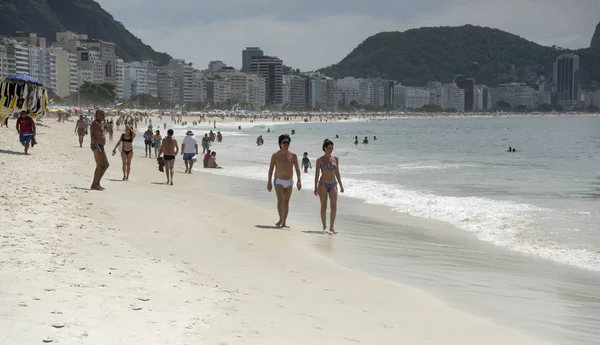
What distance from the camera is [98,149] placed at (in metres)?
11.7

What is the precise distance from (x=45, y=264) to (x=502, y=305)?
388 cm

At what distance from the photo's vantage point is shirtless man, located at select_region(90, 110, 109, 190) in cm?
1146

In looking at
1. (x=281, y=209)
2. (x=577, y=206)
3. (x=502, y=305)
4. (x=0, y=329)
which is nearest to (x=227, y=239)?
(x=281, y=209)

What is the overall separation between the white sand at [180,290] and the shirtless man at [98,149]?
2229mm

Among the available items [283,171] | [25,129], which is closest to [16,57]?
[25,129]

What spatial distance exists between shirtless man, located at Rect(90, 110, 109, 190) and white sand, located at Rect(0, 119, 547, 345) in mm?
2229

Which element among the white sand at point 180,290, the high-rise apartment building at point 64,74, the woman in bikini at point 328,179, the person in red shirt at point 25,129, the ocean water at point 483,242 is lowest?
the ocean water at point 483,242

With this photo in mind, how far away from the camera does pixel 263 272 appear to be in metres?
6.49

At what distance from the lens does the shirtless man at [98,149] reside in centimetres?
1146

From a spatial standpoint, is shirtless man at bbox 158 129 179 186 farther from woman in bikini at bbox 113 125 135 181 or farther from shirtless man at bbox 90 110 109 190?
shirtless man at bbox 90 110 109 190

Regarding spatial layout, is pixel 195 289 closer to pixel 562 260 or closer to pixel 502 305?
pixel 502 305

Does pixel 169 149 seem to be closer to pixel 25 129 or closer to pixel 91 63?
pixel 25 129

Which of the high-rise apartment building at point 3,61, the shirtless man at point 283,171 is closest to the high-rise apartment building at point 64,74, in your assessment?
the high-rise apartment building at point 3,61

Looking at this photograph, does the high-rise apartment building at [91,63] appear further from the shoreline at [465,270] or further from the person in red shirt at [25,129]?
the shoreline at [465,270]
